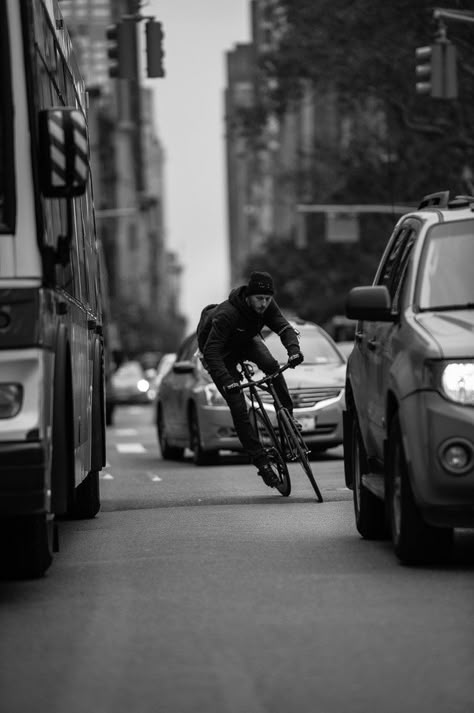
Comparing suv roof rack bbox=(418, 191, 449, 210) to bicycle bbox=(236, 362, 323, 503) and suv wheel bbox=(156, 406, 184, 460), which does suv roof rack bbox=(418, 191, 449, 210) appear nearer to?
bicycle bbox=(236, 362, 323, 503)

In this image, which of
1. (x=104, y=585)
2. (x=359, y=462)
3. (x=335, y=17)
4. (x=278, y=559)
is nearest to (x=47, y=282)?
(x=104, y=585)

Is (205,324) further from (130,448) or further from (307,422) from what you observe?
(130,448)

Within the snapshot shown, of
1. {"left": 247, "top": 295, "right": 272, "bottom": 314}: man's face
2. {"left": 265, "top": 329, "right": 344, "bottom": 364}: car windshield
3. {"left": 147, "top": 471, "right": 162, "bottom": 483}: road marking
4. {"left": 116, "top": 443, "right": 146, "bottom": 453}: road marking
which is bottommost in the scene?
{"left": 116, "top": 443, "right": 146, "bottom": 453}: road marking

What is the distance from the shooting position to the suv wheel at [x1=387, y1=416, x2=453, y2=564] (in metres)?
9.55

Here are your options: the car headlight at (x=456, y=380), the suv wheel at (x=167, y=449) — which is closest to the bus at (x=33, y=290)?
the car headlight at (x=456, y=380)

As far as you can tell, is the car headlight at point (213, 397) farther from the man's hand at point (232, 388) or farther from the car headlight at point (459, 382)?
the car headlight at point (459, 382)

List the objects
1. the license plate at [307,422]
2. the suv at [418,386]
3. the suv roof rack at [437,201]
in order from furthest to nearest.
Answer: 1. the license plate at [307,422]
2. the suv roof rack at [437,201]
3. the suv at [418,386]

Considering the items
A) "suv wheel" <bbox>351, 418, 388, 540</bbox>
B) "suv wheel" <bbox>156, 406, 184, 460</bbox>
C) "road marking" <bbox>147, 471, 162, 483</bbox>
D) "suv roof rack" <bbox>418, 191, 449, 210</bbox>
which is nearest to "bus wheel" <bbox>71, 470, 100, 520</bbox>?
"suv wheel" <bbox>351, 418, 388, 540</bbox>

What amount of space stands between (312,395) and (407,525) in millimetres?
11789

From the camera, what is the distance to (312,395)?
21375mm

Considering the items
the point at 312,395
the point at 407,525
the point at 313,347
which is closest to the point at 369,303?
the point at 407,525

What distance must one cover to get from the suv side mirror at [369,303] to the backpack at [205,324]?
5.13 metres

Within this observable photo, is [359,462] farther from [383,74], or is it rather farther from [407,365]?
[383,74]

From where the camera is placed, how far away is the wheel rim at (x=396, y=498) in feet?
32.0
